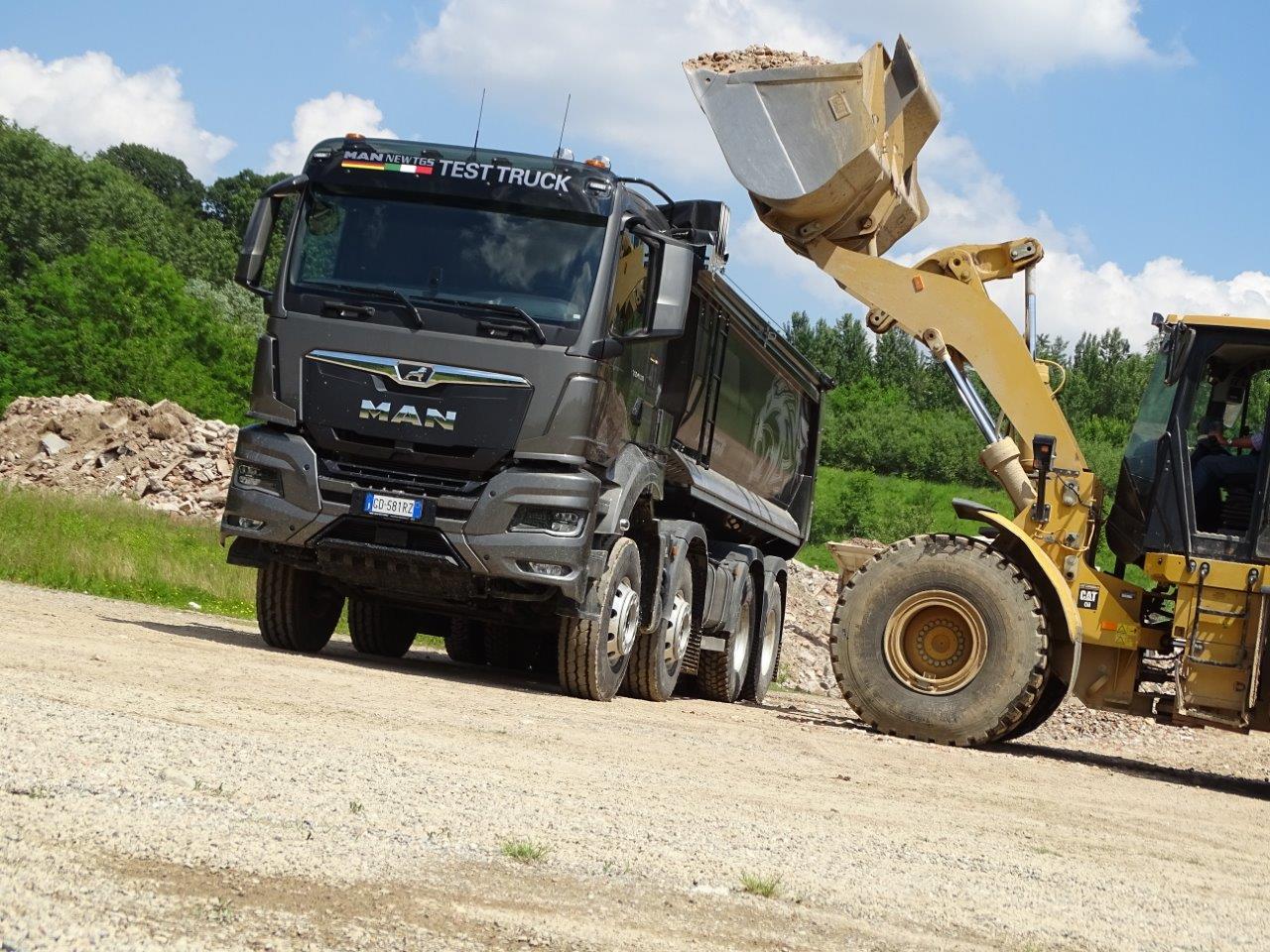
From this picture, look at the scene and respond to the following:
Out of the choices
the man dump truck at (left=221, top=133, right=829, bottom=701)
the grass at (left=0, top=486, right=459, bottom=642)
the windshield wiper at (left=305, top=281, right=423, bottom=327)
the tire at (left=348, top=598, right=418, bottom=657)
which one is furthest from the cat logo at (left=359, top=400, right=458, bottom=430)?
the grass at (left=0, top=486, right=459, bottom=642)

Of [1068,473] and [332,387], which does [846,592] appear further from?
[332,387]

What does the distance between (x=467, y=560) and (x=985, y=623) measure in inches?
142

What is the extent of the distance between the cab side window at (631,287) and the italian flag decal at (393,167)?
144 cm

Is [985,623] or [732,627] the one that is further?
[732,627]

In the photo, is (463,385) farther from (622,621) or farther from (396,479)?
(622,621)

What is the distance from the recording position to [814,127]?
37.7 ft

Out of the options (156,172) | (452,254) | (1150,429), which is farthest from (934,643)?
(156,172)

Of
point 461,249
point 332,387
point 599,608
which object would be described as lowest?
point 599,608

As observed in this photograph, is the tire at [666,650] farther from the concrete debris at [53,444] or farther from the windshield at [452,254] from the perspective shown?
the concrete debris at [53,444]

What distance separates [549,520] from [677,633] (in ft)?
9.18

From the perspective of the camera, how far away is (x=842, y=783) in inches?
324

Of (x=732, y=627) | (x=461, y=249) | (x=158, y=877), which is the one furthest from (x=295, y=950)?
(x=732, y=627)

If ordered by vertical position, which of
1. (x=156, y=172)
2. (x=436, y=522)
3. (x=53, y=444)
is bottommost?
(x=436, y=522)

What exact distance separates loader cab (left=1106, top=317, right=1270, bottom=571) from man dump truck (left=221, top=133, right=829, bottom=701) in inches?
135
